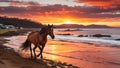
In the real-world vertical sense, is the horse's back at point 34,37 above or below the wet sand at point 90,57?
above

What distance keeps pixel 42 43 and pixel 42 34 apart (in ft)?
1.82

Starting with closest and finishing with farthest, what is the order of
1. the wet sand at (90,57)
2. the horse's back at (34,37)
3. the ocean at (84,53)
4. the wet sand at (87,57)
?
the wet sand at (90,57) < the wet sand at (87,57) < the ocean at (84,53) < the horse's back at (34,37)

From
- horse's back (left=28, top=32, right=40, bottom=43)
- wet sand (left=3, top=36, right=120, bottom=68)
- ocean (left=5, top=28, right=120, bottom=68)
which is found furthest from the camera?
horse's back (left=28, top=32, right=40, bottom=43)

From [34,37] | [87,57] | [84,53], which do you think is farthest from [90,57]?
[34,37]

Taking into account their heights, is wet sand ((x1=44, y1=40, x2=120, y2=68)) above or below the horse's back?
below

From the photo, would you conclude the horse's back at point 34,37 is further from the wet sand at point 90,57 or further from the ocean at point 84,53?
the wet sand at point 90,57

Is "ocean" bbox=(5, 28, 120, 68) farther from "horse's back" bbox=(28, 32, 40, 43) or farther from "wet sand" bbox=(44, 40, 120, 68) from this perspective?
"horse's back" bbox=(28, 32, 40, 43)

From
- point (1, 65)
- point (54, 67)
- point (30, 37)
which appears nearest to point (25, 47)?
point (30, 37)

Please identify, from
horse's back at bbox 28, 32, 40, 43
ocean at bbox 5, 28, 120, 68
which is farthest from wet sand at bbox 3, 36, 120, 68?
horse's back at bbox 28, 32, 40, 43

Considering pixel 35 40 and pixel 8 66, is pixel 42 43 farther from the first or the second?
pixel 8 66

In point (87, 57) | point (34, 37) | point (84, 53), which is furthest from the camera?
point (84, 53)

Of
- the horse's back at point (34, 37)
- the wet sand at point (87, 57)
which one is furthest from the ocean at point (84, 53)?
the horse's back at point (34, 37)

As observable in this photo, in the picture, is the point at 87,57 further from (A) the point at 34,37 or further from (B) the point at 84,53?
(A) the point at 34,37

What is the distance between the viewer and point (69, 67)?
48.8ft
